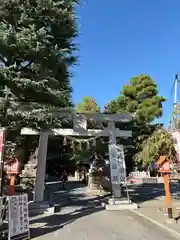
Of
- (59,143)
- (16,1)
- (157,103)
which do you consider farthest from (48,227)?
(157,103)

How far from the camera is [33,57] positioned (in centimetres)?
938

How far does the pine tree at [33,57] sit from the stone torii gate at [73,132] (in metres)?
1.33

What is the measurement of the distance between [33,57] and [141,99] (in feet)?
58.1

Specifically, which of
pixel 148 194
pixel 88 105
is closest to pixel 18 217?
pixel 148 194

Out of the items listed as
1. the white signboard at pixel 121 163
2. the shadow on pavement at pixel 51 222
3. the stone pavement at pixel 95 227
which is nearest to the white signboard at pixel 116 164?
the white signboard at pixel 121 163

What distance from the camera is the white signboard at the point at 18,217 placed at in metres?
5.80

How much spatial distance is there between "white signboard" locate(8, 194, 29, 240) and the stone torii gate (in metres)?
4.00

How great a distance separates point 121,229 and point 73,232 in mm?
1482

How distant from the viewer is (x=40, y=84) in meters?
8.97

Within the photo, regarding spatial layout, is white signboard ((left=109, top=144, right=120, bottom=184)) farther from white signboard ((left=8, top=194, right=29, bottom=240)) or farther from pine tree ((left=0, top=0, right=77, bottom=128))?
white signboard ((left=8, top=194, right=29, bottom=240))

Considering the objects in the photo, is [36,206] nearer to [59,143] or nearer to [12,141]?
[12,141]

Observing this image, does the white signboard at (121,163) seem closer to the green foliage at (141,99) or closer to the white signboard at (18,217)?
the white signboard at (18,217)

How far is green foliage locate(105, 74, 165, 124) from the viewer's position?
2408 cm

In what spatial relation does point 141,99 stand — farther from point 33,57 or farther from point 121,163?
point 33,57
